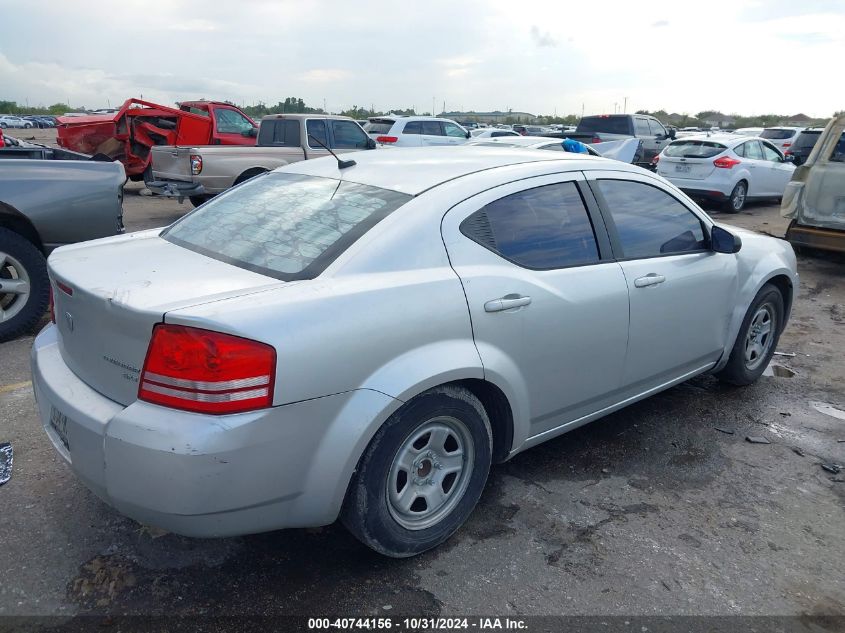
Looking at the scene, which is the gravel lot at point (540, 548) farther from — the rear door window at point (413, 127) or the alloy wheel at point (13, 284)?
the rear door window at point (413, 127)

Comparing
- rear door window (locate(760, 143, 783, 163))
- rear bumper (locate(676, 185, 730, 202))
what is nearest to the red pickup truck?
rear bumper (locate(676, 185, 730, 202))

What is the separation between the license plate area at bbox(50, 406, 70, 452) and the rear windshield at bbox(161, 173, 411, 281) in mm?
871

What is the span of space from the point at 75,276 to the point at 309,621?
1652 millimetres

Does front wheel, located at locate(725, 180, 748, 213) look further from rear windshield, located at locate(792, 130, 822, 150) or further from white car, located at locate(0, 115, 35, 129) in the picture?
white car, located at locate(0, 115, 35, 129)

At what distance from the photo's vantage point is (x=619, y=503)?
11.0ft

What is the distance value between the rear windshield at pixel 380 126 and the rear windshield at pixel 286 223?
15.8m

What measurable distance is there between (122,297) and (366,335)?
896 millimetres

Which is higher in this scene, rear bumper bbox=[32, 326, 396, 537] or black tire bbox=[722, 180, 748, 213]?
rear bumper bbox=[32, 326, 396, 537]

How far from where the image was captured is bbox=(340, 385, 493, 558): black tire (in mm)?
2596

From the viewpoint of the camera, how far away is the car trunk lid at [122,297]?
2396 mm

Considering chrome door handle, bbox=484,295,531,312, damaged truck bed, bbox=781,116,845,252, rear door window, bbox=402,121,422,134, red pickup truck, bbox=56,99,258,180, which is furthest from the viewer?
rear door window, bbox=402,121,422,134

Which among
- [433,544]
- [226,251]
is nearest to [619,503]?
[433,544]

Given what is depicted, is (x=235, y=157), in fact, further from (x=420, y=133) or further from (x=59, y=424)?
(x=59, y=424)

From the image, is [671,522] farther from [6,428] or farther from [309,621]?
[6,428]
